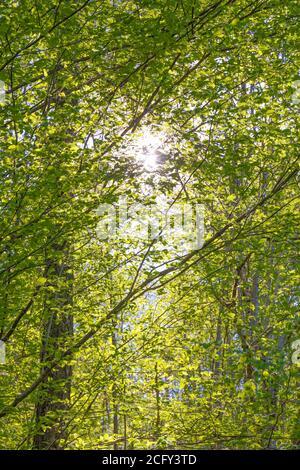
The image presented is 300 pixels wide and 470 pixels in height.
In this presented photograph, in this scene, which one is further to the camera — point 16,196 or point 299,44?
point 299,44

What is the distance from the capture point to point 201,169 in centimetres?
815

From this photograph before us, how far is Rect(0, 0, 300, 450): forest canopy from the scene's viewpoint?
6.59 meters

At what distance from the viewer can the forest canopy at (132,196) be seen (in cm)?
659

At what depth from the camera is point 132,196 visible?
7434 mm

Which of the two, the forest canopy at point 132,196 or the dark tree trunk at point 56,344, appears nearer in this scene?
the forest canopy at point 132,196

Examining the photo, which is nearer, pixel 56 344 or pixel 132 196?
pixel 132 196

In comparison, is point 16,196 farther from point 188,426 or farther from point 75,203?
point 188,426

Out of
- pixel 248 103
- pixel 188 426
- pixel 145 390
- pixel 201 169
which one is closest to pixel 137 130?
pixel 201 169

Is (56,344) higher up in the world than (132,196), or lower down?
lower down

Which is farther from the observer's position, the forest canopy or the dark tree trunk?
the dark tree trunk

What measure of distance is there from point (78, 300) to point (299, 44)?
5093mm
